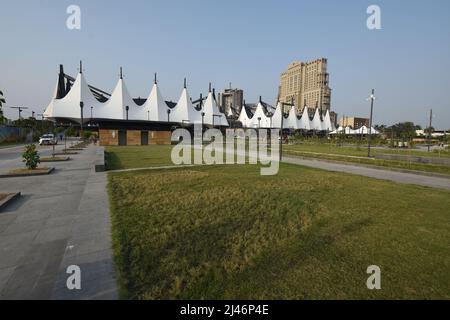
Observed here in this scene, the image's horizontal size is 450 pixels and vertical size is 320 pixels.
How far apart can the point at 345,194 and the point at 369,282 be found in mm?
5461

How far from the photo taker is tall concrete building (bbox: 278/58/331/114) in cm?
12575

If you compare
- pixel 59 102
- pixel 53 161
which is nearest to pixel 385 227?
pixel 53 161

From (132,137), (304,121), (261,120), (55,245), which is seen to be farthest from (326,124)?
(55,245)

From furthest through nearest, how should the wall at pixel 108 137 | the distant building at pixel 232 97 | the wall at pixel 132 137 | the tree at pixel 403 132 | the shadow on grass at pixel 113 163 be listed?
1. the distant building at pixel 232 97
2. the tree at pixel 403 132
3. the wall at pixel 132 137
4. the wall at pixel 108 137
5. the shadow on grass at pixel 113 163

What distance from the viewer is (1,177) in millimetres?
10375

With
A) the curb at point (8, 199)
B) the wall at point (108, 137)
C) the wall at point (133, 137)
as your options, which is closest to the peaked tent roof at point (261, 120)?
the wall at point (133, 137)

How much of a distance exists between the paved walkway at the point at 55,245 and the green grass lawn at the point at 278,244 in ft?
0.87

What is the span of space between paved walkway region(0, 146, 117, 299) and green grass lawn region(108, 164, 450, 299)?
0.27 m

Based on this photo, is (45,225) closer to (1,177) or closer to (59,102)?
(1,177)

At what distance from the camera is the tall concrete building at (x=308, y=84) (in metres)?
126

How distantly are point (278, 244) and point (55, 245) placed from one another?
3.86m

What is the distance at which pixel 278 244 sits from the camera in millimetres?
4344

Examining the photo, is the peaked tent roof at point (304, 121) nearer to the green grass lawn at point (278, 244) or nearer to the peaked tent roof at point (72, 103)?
the peaked tent roof at point (72, 103)

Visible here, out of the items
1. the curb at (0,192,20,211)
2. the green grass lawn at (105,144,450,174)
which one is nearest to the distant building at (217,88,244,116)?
the green grass lawn at (105,144,450,174)
